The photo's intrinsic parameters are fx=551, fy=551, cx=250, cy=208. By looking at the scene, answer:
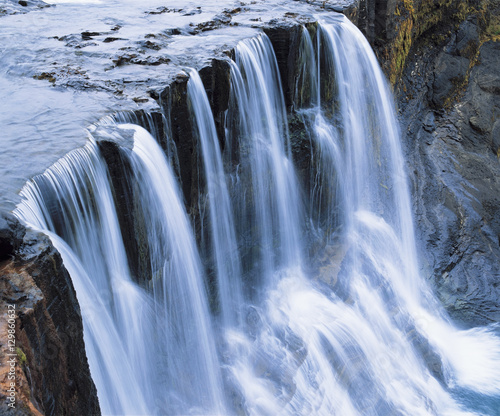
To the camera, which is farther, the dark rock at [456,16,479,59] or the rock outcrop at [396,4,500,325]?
the dark rock at [456,16,479,59]

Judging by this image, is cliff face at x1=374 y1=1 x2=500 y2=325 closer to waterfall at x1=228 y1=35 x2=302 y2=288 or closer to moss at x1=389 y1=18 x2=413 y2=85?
moss at x1=389 y1=18 x2=413 y2=85

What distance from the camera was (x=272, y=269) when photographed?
8195mm

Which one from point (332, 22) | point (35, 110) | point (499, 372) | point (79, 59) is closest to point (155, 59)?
point (79, 59)

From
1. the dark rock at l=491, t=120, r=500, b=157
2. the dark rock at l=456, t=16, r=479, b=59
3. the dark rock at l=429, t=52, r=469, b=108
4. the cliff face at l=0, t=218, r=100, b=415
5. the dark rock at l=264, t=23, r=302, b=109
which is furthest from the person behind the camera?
the dark rock at l=456, t=16, r=479, b=59

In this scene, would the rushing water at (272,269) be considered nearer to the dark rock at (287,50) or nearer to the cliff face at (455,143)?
the dark rock at (287,50)

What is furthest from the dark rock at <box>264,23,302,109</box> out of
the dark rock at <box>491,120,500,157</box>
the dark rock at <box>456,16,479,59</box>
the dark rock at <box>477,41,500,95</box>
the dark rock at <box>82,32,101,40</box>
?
the dark rock at <box>477,41,500,95</box>

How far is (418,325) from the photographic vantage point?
8602 millimetres

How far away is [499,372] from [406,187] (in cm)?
371

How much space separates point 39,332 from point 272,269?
501 cm

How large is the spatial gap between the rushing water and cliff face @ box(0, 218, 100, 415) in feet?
1.95

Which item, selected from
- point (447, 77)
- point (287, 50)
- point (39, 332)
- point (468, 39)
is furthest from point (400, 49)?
point (39, 332)

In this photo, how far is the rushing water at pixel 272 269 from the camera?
533cm

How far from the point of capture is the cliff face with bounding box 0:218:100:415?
9.91 feet

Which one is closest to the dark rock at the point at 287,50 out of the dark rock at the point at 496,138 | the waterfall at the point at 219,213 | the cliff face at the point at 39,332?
the waterfall at the point at 219,213
